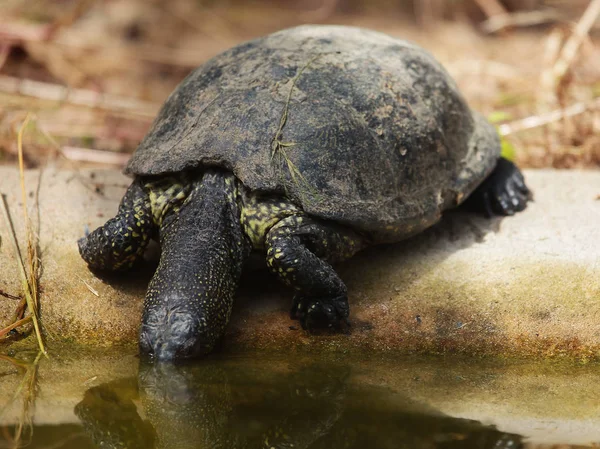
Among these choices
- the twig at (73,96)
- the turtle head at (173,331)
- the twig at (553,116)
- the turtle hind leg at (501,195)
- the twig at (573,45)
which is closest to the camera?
the turtle head at (173,331)

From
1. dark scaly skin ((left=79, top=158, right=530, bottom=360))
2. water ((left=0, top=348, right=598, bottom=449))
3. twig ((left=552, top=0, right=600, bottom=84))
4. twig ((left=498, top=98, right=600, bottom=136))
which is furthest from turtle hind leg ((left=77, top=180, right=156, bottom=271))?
twig ((left=552, top=0, right=600, bottom=84))

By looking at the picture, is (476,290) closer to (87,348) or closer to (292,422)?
(292,422)

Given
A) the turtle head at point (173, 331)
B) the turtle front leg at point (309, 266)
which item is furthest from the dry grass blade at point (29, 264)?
the turtle front leg at point (309, 266)

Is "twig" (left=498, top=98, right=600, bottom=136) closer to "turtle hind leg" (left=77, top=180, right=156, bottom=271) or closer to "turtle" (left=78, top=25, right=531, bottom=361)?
"turtle" (left=78, top=25, right=531, bottom=361)

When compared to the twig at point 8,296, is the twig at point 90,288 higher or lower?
higher

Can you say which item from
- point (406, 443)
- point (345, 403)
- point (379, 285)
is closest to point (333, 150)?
point (379, 285)

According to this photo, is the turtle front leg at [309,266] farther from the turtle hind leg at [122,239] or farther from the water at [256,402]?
the turtle hind leg at [122,239]

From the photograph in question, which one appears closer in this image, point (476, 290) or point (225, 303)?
point (225, 303)
